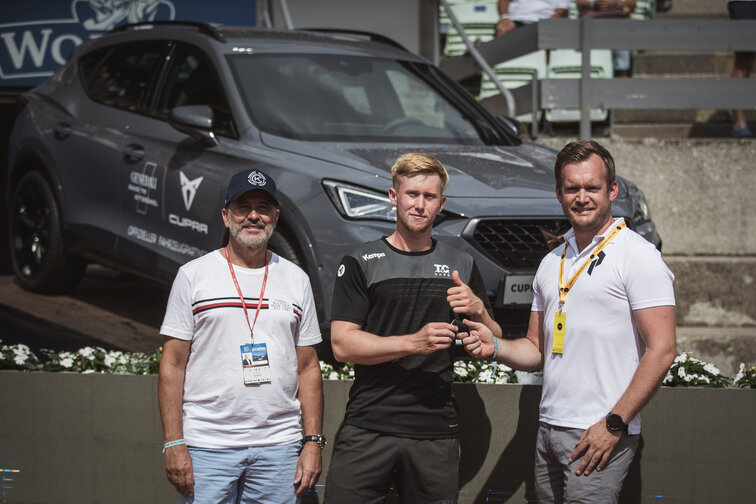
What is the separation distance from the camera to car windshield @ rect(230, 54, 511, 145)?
21.1ft

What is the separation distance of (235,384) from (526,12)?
7479mm

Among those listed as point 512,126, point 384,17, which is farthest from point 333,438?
point 384,17

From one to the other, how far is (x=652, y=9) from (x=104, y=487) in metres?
8.44

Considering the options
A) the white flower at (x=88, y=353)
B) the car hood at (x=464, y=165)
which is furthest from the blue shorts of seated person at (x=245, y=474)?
the car hood at (x=464, y=165)

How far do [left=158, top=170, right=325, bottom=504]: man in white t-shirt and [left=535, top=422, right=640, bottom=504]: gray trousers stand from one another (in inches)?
30.6

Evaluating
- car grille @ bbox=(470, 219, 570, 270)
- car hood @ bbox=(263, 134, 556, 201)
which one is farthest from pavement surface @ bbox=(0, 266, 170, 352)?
car grille @ bbox=(470, 219, 570, 270)

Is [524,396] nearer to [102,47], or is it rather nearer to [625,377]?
[625,377]

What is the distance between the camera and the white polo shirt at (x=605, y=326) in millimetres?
3561

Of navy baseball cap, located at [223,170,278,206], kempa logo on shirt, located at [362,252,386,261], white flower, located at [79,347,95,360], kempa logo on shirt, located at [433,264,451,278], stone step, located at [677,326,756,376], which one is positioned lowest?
stone step, located at [677,326,756,376]

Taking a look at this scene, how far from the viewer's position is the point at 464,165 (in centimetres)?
A: 598

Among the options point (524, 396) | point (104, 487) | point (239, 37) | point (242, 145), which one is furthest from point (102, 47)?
point (524, 396)

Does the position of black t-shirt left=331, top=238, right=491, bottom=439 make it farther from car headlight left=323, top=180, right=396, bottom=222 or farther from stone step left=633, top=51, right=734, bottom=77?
stone step left=633, top=51, right=734, bottom=77

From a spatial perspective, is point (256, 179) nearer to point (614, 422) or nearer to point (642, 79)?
point (614, 422)

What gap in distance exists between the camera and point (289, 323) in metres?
3.78
